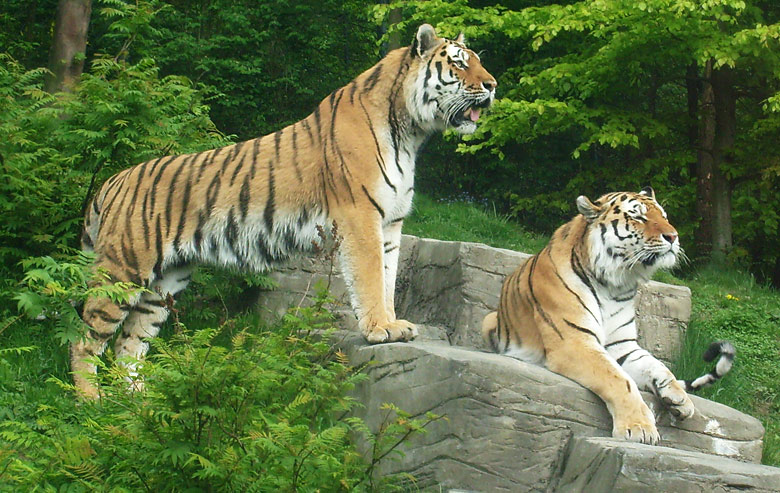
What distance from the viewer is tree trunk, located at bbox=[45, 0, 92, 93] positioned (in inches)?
395

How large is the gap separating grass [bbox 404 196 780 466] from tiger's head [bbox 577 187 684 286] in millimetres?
1468

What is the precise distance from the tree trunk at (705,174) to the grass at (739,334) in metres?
0.93

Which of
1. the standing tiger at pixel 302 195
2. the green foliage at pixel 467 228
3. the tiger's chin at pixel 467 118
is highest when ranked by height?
the tiger's chin at pixel 467 118

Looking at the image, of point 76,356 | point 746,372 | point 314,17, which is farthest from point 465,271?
point 314,17

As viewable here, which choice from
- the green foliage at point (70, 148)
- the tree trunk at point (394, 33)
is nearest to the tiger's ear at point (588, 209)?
the green foliage at point (70, 148)

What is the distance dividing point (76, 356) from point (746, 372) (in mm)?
5495

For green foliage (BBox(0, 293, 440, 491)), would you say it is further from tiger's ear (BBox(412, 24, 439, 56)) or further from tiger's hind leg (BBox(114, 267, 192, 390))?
tiger's ear (BBox(412, 24, 439, 56))

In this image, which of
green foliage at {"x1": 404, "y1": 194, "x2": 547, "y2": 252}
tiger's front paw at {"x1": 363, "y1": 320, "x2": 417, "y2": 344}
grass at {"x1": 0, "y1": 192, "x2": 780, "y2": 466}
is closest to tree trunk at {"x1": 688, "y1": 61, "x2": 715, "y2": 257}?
grass at {"x1": 0, "y1": 192, "x2": 780, "y2": 466}

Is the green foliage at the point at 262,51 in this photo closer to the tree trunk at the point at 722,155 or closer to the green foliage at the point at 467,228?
the green foliage at the point at 467,228

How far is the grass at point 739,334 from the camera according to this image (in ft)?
23.6

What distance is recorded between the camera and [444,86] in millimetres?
5812

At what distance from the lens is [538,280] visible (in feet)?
18.5

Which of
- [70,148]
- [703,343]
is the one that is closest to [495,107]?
[703,343]

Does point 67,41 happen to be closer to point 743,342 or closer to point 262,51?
point 262,51
